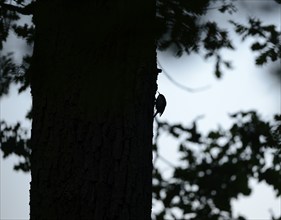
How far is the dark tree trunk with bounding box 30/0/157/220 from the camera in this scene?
6.95 feet

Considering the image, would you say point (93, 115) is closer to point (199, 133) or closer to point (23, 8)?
point (23, 8)

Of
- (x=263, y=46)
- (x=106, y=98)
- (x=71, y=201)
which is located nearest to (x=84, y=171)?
(x=71, y=201)

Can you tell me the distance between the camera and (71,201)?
2.13 meters

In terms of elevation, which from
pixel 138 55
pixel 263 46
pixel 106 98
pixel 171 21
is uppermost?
pixel 263 46

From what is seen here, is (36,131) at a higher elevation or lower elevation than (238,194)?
lower

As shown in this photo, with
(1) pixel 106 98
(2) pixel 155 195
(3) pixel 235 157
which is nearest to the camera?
(1) pixel 106 98

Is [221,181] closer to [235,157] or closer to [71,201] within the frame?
[235,157]

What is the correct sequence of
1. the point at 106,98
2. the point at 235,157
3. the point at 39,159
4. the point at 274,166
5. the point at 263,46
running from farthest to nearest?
the point at 235,157, the point at 274,166, the point at 263,46, the point at 39,159, the point at 106,98

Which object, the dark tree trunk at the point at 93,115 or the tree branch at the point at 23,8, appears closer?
the dark tree trunk at the point at 93,115

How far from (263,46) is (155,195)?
2.93m

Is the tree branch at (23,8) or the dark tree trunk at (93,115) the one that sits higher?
the tree branch at (23,8)

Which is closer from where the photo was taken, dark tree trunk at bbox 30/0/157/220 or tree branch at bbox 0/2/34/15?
dark tree trunk at bbox 30/0/157/220

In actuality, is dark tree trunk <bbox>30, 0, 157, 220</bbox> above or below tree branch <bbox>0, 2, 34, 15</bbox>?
below

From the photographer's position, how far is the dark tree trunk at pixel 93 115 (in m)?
2.12
